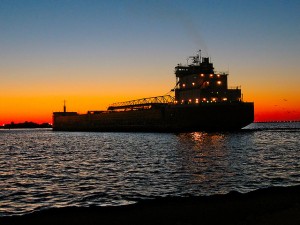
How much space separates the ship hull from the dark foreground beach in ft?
250

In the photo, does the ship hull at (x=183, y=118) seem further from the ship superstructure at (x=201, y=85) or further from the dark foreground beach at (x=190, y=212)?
the dark foreground beach at (x=190, y=212)

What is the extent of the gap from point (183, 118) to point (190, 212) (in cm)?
8608

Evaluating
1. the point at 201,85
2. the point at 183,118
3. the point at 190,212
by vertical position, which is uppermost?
the point at 201,85

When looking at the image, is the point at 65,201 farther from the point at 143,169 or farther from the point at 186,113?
the point at 186,113

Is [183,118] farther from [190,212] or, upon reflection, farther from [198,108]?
[190,212]

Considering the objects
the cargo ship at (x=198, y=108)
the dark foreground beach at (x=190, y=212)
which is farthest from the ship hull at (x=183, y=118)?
the dark foreground beach at (x=190, y=212)

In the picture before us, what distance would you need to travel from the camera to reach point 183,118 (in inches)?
3831

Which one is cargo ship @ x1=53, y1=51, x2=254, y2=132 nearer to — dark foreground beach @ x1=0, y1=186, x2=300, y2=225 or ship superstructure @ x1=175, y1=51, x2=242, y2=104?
ship superstructure @ x1=175, y1=51, x2=242, y2=104

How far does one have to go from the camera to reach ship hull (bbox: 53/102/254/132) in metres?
89.1

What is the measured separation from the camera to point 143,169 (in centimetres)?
2873

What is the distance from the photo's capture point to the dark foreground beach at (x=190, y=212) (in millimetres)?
10203

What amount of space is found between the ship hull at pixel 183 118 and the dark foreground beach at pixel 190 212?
7630cm

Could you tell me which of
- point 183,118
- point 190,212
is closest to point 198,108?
point 183,118

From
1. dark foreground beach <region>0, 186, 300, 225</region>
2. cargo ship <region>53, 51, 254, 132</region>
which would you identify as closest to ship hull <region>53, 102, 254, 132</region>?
cargo ship <region>53, 51, 254, 132</region>
